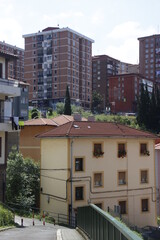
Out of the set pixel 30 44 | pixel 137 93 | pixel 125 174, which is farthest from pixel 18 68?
pixel 125 174

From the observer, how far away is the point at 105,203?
36.7 meters

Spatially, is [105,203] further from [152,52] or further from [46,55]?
[152,52]

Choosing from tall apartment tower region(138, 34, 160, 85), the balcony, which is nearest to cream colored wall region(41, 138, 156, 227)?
the balcony

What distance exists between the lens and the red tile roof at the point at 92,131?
36688 millimetres

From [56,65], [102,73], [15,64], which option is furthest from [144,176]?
[102,73]

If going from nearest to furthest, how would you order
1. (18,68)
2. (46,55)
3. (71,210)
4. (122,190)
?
(71,210), (122,190), (46,55), (18,68)

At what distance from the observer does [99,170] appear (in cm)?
3728

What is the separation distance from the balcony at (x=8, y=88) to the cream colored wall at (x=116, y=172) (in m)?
8.21

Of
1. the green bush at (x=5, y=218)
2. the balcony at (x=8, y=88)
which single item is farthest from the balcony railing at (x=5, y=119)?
the green bush at (x=5, y=218)

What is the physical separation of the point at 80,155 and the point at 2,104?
916cm

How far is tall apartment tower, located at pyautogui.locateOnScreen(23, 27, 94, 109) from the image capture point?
126875 mm

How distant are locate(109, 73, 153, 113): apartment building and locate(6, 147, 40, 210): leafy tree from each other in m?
99.6

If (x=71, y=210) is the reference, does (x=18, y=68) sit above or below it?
above

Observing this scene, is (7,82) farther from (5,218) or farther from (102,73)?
(102,73)
